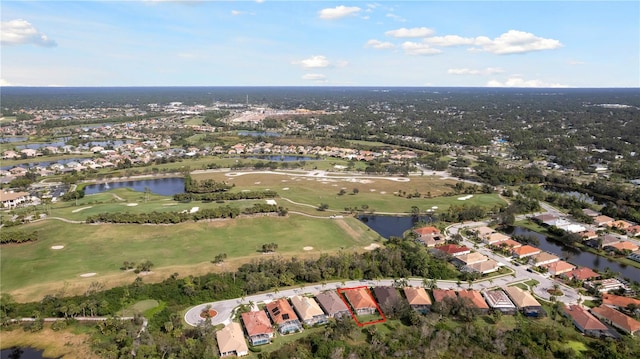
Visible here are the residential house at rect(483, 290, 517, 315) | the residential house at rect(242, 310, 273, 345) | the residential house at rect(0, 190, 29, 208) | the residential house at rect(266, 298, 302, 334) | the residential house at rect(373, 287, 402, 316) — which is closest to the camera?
the residential house at rect(242, 310, 273, 345)

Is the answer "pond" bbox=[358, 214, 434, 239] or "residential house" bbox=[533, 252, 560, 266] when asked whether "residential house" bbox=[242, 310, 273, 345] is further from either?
"residential house" bbox=[533, 252, 560, 266]

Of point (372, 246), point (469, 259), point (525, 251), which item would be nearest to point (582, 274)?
point (525, 251)

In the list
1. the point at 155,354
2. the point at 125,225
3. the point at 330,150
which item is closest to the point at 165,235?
the point at 125,225

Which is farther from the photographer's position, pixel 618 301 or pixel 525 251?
pixel 525 251

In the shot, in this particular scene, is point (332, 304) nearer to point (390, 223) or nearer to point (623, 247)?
point (390, 223)

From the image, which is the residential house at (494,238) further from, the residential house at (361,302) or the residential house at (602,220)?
the residential house at (361,302)

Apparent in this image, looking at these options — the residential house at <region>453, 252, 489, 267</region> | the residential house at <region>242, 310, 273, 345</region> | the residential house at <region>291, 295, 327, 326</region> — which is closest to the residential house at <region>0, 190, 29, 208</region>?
the residential house at <region>242, 310, 273, 345</region>

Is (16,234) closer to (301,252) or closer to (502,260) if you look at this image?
(301,252)
